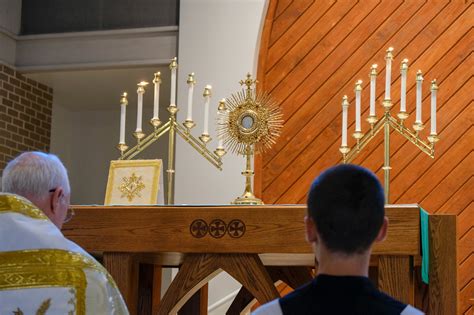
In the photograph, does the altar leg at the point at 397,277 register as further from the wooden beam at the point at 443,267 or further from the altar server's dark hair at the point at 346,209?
the altar server's dark hair at the point at 346,209

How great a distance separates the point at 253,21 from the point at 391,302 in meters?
6.41

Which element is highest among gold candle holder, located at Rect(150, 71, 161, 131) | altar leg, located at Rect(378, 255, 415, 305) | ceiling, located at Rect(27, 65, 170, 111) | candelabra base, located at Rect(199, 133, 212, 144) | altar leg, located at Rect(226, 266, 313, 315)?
ceiling, located at Rect(27, 65, 170, 111)

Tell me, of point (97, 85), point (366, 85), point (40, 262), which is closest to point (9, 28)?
point (97, 85)

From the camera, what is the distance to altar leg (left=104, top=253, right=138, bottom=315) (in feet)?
16.1

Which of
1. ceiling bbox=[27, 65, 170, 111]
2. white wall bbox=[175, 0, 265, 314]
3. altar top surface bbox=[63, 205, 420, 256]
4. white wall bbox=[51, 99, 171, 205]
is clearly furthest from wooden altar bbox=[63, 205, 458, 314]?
white wall bbox=[51, 99, 171, 205]

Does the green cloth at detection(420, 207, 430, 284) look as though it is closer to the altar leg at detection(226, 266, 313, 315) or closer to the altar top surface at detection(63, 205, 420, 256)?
the altar top surface at detection(63, 205, 420, 256)

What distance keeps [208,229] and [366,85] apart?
3.68 m

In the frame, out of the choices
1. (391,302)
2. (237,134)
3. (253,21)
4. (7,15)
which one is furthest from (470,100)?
(391,302)

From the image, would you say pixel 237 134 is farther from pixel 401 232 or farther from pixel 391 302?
pixel 391 302

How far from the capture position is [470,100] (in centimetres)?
789

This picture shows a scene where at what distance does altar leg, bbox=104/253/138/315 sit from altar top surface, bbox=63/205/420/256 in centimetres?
5

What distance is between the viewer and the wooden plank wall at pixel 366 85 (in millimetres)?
7816

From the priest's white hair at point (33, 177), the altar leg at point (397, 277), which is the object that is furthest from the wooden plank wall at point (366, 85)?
the priest's white hair at point (33, 177)

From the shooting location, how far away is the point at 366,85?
8.07 m
